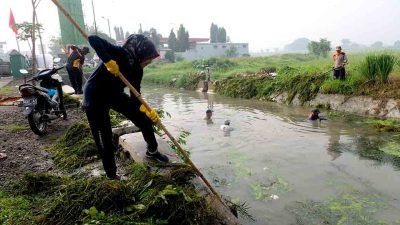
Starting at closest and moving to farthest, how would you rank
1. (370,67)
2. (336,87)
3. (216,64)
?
(370,67) < (336,87) < (216,64)

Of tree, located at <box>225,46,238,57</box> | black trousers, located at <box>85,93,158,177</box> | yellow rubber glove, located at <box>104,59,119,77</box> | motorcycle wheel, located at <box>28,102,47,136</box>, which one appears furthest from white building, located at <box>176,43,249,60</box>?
yellow rubber glove, located at <box>104,59,119,77</box>

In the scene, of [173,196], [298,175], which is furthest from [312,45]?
[173,196]

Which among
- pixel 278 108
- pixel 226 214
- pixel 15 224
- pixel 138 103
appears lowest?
pixel 278 108

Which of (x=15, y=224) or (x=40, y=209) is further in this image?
(x=40, y=209)

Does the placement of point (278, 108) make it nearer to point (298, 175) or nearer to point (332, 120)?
point (332, 120)

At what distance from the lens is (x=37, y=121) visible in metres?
5.97

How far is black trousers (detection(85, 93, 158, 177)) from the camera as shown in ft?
11.0

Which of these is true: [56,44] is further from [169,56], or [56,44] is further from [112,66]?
[112,66]

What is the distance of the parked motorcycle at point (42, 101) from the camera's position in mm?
5773

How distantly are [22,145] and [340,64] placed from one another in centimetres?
1101

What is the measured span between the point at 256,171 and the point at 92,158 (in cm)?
274

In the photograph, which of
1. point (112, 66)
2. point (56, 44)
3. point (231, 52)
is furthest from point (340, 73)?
point (56, 44)

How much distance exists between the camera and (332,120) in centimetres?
997

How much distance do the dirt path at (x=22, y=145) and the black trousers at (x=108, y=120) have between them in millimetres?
1352
